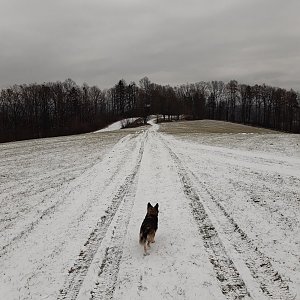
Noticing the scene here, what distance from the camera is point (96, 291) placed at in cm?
628

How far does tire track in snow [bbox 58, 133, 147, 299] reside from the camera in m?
6.38

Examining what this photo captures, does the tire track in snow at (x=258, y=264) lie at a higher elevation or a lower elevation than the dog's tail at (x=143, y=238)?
lower

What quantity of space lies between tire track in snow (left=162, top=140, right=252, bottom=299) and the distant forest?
6449 centimetres

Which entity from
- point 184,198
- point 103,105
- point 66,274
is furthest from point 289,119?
point 66,274

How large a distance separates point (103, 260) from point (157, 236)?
1.98 m

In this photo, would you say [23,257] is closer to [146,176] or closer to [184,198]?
[184,198]

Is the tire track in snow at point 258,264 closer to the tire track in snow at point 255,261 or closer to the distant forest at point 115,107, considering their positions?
the tire track in snow at point 255,261

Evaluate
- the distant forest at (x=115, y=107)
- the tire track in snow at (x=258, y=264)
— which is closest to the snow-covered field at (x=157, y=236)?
the tire track in snow at (x=258, y=264)

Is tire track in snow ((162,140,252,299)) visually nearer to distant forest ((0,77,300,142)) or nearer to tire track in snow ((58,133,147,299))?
tire track in snow ((58,133,147,299))

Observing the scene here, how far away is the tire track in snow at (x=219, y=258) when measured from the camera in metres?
A: 6.17

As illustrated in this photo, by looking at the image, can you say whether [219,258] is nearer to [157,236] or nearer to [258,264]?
[258,264]

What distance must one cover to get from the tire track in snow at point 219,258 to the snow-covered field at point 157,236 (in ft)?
0.08

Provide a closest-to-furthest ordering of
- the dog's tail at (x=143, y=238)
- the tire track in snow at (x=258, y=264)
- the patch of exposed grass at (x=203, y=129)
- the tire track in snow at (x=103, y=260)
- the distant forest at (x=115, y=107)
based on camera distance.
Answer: the tire track in snow at (x=258, y=264) → the tire track in snow at (x=103, y=260) → the dog's tail at (x=143, y=238) → the patch of exposed grass at (x=203, y=129) → the distant forest at (x=115, y=107)

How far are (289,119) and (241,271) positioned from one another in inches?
4214
